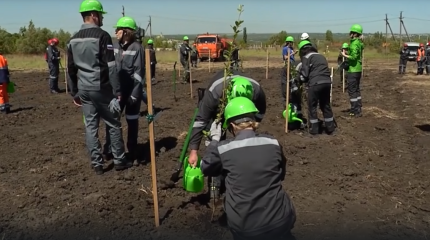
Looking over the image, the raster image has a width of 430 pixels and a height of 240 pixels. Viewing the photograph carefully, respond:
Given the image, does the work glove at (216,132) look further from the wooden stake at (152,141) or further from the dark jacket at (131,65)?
the dark jacket at (131,65)

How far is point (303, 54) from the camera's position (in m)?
8.38

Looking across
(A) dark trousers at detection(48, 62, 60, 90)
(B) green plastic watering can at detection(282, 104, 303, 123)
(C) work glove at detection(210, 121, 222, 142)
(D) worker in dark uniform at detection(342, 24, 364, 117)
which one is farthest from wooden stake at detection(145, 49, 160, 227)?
(A) dark trousers at detection(48, 62, 60, 90)

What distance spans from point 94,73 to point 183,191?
1859 millimetres

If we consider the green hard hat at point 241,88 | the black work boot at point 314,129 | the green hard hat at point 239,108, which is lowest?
the black work boot at point 314,129

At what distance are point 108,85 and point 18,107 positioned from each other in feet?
25.5

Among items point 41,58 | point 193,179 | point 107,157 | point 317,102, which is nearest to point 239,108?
point 193,179

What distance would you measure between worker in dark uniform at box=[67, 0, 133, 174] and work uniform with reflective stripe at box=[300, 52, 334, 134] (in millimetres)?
3699

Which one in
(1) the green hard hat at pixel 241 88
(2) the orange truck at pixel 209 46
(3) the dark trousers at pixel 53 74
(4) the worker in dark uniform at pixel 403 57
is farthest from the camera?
(2) the orange truck at pixel 209 46

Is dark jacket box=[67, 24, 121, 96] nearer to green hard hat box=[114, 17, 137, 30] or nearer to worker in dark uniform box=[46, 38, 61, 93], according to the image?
green hard hat box=[114, 17, 137, 30]

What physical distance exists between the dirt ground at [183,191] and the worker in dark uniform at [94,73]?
72 centimetres

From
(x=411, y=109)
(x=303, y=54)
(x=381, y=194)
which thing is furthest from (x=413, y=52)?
(x=381, y=194)

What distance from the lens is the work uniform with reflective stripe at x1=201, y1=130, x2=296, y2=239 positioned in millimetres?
3156

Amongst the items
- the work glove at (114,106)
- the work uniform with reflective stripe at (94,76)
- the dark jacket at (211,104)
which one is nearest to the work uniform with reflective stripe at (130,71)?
the work uniform with reflective stripe at (94,76)

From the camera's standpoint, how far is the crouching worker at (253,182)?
3160 mm
